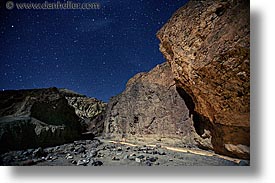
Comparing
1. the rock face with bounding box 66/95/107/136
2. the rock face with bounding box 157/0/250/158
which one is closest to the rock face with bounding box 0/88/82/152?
the rock face with bounding box 66/95/107/136

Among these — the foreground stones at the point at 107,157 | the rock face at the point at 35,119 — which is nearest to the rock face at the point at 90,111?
the rock face at the point at 35,119

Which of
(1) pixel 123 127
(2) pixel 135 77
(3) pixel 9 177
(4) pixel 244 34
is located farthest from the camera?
(1) pixel 123 127

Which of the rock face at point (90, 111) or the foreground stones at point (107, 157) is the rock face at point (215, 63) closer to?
the foreground stones at point (107, 157)

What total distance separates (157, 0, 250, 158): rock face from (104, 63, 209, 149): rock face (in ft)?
Answer: 0.40

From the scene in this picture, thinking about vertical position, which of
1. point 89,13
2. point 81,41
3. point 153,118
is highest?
point 89,13

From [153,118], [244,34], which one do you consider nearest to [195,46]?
[244,34]

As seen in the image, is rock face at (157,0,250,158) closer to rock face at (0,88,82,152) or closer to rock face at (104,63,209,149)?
rock face at (104,63,209,149)

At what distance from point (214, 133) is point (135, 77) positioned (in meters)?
1.09

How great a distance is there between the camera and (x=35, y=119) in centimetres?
308

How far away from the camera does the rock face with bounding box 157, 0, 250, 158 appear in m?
2.59

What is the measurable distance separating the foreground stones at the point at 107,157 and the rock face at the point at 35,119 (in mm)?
113
